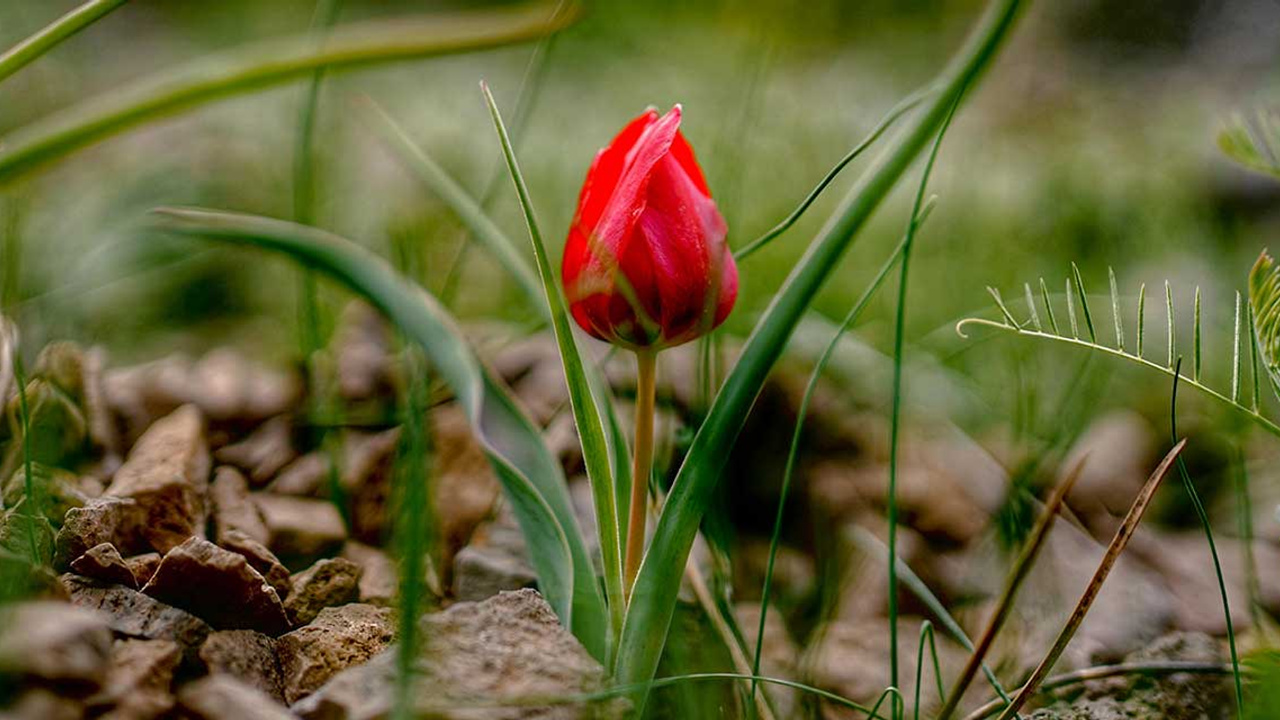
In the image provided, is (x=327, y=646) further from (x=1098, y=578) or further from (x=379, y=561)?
(x=1098, y=578)

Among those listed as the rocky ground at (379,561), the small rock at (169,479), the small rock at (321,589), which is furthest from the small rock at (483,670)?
the small rock at (169,479)

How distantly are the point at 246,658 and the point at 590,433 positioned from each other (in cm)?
20

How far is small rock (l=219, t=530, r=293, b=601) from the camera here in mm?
567

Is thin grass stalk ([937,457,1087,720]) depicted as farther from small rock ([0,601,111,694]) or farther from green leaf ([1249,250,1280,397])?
small rock ([0,601,111,694])

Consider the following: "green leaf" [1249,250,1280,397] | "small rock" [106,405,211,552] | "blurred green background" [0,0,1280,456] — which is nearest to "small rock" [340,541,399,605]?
"small rock" [106,405,211,552]

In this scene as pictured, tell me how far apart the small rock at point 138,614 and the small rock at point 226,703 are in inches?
1.6

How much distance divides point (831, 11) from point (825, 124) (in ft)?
4.06

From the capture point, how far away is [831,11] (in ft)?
10.6

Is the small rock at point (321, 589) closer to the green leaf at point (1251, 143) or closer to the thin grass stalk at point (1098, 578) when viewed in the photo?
the thin grass stalk at point (1098, 578)

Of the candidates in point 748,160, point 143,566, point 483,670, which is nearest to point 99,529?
point 143,566

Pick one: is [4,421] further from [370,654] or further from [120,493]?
[370,654]

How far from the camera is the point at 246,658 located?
0.47 m

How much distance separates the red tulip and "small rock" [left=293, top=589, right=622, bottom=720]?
15 cm

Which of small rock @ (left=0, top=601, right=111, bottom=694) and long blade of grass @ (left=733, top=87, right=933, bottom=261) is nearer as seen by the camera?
small rock @ (left=0, top=601, right=111, bottom=694)
